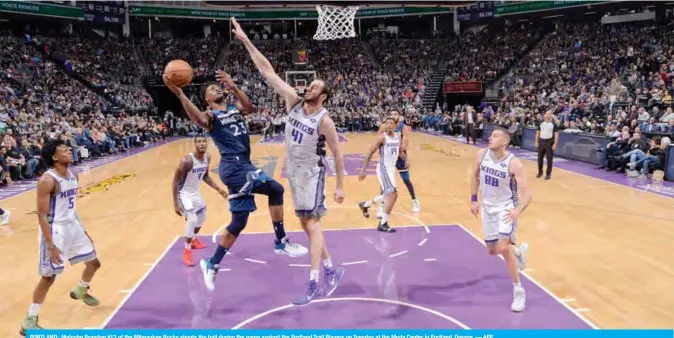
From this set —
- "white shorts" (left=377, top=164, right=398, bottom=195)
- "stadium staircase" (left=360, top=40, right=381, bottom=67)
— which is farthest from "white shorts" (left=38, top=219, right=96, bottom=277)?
"stadium staircase" (left=360, top=40, right=381, bottom=67)

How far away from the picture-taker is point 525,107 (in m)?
26.2

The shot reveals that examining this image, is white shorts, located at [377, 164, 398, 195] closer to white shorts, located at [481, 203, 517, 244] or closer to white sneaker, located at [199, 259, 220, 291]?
white shorts, located at [481, 203, 517, 244]

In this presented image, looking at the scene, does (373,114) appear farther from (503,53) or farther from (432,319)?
(432,319)

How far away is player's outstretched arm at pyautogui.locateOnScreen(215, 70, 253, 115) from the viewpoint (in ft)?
17.9

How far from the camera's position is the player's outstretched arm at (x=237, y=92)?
17.9 feet

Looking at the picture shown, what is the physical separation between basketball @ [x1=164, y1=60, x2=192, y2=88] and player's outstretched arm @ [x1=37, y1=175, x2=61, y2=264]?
4.70 ft

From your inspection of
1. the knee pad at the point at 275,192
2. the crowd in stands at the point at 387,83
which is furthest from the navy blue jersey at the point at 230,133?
the crowd in stands at the point at 387,83

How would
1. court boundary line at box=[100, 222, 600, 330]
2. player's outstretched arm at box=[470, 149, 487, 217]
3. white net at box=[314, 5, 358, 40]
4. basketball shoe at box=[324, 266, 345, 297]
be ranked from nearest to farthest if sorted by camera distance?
court boundary line at box=[100, 222, 600, 330] → basketball shoe at box=[324, 266, 345, 297] → player's outstretched arm at box=[470, 149, 487, 217] → white net at box=[314, 5, 358, 40]

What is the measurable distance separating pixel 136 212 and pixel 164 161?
28.6 feet

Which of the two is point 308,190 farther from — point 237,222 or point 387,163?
point 387,163

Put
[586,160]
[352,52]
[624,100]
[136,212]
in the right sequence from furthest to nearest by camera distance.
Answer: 1. [352,52]
2. [624,100]
3. [586,160]
4. [136,212]

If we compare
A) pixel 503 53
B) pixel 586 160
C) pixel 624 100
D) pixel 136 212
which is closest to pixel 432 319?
pixel 136 212

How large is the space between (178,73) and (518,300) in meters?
3.88

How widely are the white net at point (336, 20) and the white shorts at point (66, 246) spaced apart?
11.4 m
